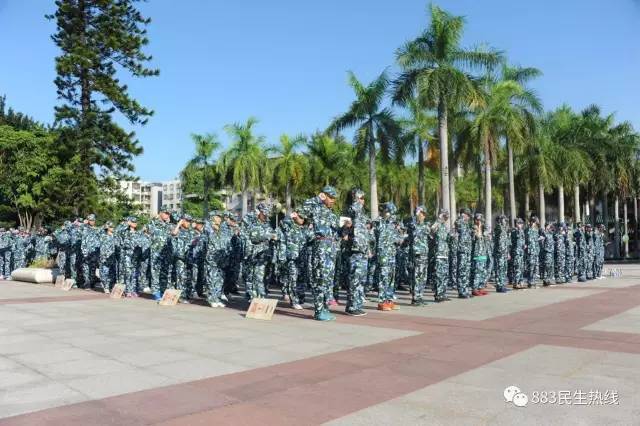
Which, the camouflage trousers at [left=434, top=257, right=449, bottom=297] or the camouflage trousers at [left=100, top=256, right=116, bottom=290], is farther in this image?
the camouflage trousers at [left=100, top=256, right=116, bottom=290]

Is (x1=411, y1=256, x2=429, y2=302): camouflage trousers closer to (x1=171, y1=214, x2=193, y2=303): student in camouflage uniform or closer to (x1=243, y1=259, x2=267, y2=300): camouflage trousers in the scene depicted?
(x1=243, y1=259, x2=267, y2=300): camouflage trousers

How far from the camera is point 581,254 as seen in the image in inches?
667

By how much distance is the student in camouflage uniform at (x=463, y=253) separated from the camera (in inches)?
476

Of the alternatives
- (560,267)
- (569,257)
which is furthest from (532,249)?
(569,257)

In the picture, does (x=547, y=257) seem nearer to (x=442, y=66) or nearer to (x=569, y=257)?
(x=569, y=257)

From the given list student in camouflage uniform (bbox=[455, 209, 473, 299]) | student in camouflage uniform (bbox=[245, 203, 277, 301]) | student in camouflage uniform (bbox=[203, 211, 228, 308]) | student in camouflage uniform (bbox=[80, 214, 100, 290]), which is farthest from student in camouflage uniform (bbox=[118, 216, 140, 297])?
student in camouflage uniform (bbox=[455, 209, 473, 299])

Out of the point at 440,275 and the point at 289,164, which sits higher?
the point at 289,164

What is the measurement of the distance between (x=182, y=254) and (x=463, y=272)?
233 inches

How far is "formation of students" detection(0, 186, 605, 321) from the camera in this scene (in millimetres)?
9219

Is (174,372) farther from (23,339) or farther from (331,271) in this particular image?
(331,271)

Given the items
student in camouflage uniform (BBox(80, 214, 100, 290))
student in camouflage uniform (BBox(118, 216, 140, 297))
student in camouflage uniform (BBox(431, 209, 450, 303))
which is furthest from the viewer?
student in camouflage uniform (BBox(80, 214, 100, 290))

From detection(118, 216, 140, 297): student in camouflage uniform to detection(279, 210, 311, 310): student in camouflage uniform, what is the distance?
446 centimetres

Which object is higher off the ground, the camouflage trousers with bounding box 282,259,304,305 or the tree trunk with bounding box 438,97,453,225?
the tree trunk with bounding box 438,97,453,225

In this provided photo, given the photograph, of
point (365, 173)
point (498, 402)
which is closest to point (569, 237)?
point (498, 402)
